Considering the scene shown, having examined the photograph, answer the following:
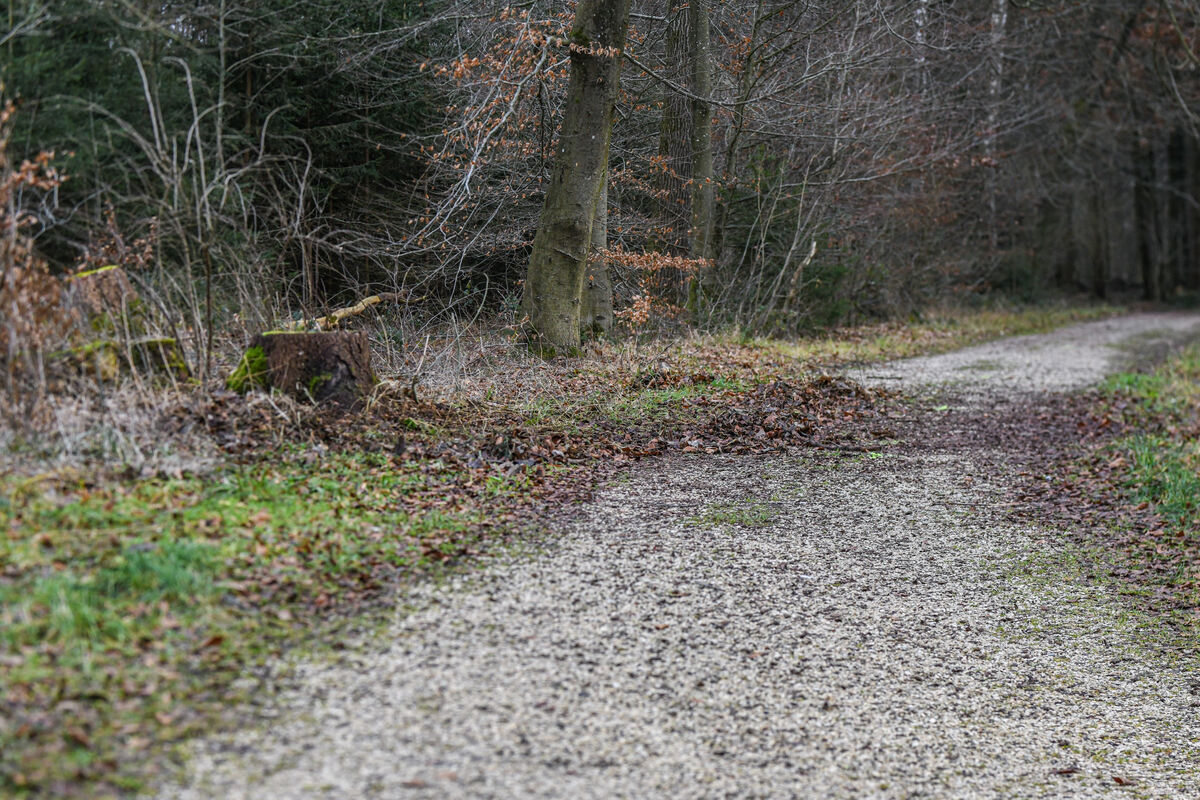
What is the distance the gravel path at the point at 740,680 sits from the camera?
→ 3322mm

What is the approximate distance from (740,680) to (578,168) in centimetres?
645

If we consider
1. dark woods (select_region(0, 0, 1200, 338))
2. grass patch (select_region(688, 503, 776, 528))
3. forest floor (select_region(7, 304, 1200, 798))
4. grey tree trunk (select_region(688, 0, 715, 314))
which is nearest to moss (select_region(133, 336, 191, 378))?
dark woods (select_region(0, 0, 1200, 338))

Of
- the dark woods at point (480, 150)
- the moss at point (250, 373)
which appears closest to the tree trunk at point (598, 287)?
the dark woods at point (480, 150)

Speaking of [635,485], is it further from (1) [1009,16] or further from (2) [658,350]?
(1) [1009,16]

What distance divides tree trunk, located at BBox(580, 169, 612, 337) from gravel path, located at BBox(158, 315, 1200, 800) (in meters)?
5.22

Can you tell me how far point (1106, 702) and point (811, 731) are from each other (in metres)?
1.68

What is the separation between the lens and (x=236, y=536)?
4.30 metres

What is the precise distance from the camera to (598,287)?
11.6 m

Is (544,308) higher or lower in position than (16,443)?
higher

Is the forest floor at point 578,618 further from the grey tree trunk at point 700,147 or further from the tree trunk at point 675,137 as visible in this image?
the grey tree trunk at point 700,147

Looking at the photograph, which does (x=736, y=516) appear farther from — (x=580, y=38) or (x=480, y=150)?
(x=580, y=38)

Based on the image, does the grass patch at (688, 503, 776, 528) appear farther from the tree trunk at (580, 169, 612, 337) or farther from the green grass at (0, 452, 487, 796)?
the tree trunk at (580, 169, 612, 337)

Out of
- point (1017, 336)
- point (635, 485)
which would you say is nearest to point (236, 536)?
point (635, 485)

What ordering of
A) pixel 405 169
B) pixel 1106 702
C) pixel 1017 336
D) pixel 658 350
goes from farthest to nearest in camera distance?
1. pixel 1017 336
2. pixel 405 169
3. pixel 658 350
4. pixel 1106 702
